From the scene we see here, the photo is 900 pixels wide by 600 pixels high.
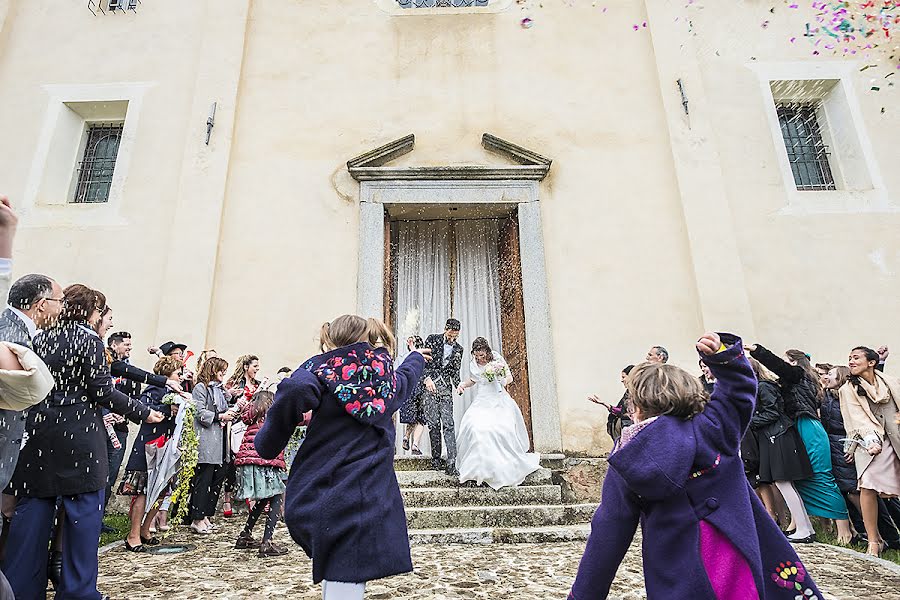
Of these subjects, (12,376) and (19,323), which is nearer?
(12,376)

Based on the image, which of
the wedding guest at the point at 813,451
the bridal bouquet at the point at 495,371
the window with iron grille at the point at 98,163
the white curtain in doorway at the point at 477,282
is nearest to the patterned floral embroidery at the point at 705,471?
the wedding guest at the point at 813,451

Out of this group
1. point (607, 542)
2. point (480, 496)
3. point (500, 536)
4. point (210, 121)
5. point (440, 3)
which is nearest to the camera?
point (607, 542)

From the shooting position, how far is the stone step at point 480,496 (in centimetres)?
538

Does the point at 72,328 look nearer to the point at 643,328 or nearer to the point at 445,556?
the point at 445,556

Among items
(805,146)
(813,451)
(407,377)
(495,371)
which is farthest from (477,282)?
(407,377)

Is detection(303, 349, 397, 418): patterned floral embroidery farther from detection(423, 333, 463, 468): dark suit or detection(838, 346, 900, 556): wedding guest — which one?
detection(423, 333, 463, 468): dark suit

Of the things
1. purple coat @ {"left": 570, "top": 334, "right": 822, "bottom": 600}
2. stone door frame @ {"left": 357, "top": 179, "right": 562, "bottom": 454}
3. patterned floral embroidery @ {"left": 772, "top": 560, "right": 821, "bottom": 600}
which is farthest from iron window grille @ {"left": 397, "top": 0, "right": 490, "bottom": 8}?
patterned floral embroidery @ {"left": 772, "top": 560, "right": 821, "bottom": 600}

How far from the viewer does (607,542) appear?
5.90ft

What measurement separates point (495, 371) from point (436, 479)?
4.32 ft

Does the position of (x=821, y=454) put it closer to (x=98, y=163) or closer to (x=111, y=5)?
(x=98, y=163)

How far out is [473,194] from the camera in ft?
25.0

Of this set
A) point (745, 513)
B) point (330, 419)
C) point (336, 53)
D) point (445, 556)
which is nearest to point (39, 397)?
point (330, 419)

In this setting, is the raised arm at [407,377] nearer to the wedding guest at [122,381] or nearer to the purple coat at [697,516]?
the purple coat at [697,516]

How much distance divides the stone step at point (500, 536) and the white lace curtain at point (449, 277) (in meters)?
3.81
